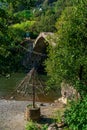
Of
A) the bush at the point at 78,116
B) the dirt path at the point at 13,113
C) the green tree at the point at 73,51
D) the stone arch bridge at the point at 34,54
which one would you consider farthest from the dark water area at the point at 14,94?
the bush at the point at 78,116

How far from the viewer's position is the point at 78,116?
11.6m

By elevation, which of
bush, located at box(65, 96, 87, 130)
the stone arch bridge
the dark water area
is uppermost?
bush, located at box(65, 96, 87, 130)

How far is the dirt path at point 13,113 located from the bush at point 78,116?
7694 mm

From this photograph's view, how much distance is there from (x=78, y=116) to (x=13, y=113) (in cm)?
1154

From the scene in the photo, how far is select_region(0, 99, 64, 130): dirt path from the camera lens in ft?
65.5

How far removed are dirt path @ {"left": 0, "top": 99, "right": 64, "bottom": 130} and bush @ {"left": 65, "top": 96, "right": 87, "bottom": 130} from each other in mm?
7694

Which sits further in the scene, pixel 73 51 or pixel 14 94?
pixel 14 94

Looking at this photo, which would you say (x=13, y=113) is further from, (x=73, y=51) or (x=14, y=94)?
(x=73, y=51)

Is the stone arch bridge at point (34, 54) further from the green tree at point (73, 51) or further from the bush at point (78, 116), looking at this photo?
the bush at point (78, 116)

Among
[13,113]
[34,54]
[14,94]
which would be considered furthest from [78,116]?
[34,54]

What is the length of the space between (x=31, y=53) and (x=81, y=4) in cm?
3124

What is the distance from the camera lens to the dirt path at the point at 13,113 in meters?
20.0

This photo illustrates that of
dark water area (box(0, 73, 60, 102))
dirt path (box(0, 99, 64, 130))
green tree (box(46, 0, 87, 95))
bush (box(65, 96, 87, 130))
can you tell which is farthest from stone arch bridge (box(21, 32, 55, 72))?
bush (box(65, 96, 87, 130))

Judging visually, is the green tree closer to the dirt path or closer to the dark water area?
the dirt path
